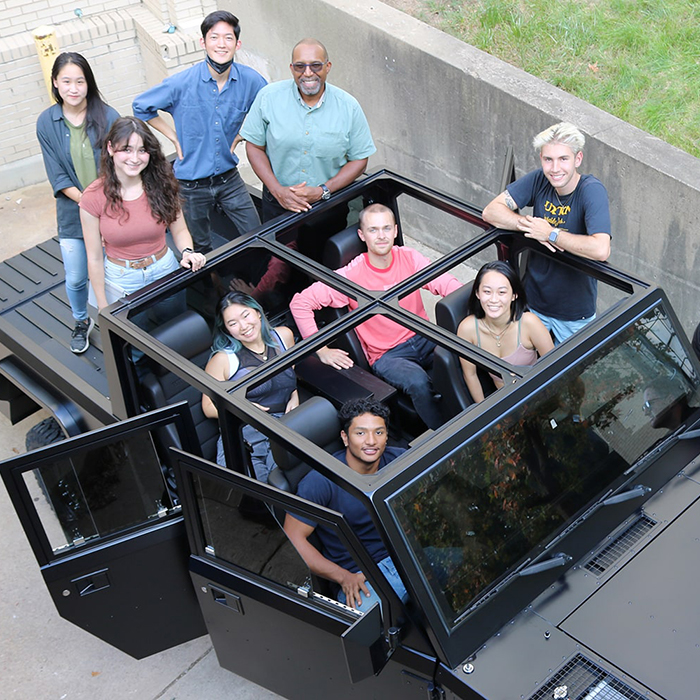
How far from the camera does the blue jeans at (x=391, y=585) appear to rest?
11.3ft

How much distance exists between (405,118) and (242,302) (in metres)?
3.44

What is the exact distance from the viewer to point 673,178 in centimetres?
568

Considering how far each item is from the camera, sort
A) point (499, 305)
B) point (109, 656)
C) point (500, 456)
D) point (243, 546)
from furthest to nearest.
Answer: point (109, 656)
point (499, 305)
point (243, 546)
point (500, 456)

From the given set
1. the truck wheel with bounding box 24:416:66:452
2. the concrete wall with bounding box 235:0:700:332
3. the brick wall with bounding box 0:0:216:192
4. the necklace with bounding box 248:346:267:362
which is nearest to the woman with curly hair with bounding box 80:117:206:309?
the necklace with bounding box 248:346:267:362

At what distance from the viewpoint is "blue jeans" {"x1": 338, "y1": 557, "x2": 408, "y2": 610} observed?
344cm

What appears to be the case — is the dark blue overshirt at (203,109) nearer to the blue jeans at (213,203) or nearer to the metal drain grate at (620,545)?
the blue jeans at (213,203)

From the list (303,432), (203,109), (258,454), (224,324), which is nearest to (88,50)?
(203,109)

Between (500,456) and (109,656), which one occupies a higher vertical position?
(500,456)

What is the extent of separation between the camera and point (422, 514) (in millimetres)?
3254

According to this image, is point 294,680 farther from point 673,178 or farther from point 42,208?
point 42,208

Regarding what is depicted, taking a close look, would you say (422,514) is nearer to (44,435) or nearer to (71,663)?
(71,663)

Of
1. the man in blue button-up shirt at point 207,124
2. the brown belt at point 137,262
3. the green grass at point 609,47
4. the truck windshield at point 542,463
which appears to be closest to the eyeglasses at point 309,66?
the man in blue button-up shirt at point 207,124

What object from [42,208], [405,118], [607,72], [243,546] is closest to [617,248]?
[607,72]

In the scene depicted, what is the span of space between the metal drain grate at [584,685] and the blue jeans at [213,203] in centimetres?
338
